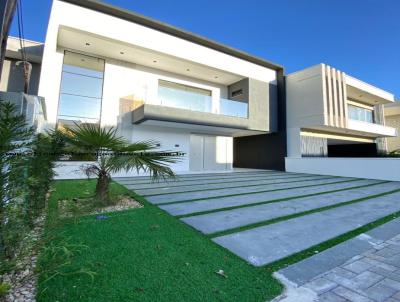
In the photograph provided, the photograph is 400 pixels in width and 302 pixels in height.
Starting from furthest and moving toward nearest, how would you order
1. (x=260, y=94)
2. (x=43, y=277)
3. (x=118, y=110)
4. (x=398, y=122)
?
(x=398, y=122)
(x=260, y=94)
(x=118, y=110)
(x=43, y=277)

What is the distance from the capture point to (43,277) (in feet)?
6.86

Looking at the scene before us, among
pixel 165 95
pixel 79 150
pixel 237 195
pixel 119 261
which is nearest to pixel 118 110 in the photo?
pixel 165 95

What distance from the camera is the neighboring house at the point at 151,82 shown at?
1016 cm

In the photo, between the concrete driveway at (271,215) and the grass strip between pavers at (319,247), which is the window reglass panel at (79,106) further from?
the grass strip between pavers at (319,247)

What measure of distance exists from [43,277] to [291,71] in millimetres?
17202

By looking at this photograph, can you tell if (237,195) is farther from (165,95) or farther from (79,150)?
(165,95)

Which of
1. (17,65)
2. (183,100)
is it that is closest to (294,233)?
(183,100)

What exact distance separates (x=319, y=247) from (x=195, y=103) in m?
10.1

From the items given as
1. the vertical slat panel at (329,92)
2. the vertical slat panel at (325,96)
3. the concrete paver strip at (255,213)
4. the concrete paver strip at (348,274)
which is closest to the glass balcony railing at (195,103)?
the vertical slat panel at (325,96)

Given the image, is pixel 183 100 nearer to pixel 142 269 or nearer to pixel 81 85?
pixel 81 85

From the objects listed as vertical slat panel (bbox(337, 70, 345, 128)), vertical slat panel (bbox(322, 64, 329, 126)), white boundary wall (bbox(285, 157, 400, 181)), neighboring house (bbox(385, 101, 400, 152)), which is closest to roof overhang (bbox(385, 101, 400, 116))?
neighboring house (bbox(385, 101, 400, 152))

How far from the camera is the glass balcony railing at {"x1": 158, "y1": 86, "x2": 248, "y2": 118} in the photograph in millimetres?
11312

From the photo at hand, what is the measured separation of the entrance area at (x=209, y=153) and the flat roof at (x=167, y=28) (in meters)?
5.64

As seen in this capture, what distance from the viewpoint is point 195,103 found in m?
12.0
